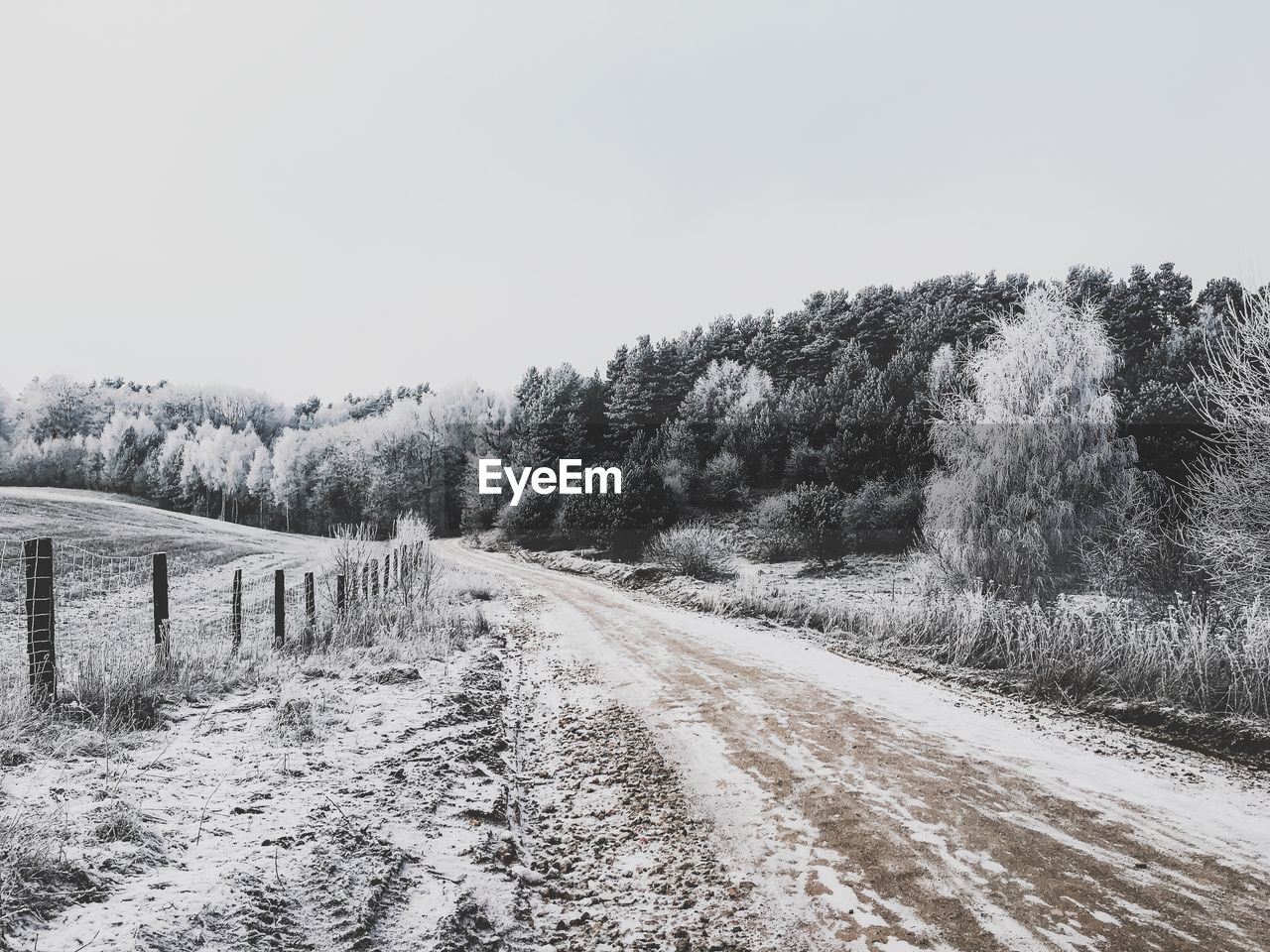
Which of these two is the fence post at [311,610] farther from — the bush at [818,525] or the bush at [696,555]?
the bush at [818,525]

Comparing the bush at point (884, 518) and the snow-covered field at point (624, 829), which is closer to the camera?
the snow-covered field at point (624, 829)

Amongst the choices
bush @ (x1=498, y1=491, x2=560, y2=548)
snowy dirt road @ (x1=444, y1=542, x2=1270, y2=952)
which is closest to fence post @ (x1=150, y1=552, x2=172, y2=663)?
snowy dirt road @ (x1=444, y1=542, x2=1270, y2=952)

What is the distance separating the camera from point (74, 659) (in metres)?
6.70

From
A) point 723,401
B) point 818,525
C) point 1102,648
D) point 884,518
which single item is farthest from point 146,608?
point 723,401

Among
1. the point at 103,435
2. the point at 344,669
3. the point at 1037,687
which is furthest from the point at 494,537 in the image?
the point at 103,435

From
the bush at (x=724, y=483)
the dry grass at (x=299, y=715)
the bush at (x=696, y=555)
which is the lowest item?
the bush at (x=696, y=555)

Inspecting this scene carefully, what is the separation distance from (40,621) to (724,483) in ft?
104

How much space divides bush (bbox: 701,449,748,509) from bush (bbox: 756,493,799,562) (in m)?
6.90

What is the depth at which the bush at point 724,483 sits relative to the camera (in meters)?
35.2

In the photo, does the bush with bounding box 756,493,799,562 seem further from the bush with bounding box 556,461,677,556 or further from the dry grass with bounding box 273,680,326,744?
the dry grass with bounding box 273,680,326,744

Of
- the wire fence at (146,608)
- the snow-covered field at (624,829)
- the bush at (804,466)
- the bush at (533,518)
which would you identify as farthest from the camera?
the bush at (533,518)

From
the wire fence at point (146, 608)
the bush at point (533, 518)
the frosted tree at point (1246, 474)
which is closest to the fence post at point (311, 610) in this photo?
the wire fence at point (146, 608)

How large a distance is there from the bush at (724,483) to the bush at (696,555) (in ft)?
35.3

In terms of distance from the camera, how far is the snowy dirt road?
319 cm
